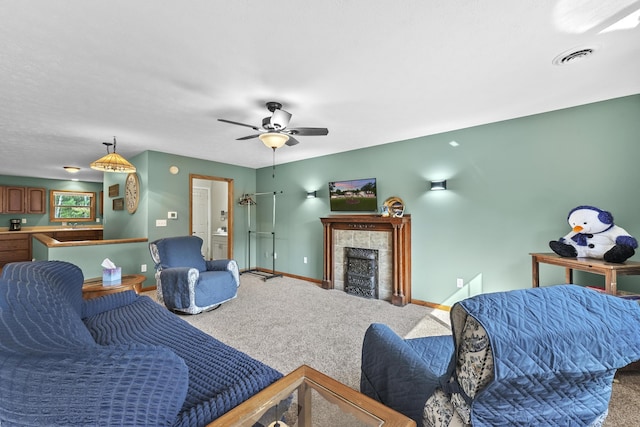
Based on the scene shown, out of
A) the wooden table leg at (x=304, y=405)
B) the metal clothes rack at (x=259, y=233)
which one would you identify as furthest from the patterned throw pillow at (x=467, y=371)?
the metal clothes rack at (x=259, y=233)

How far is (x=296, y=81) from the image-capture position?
87.3 inches

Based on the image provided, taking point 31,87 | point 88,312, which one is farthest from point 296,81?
point 88,312

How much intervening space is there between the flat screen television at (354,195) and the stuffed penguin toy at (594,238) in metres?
2.33

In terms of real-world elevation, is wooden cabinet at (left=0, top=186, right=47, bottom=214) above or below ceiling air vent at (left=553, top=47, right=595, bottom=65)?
below

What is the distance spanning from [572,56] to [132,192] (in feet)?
20.0

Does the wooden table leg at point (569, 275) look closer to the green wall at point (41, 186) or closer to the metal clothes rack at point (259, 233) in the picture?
the metal clothes rack at point (259, 233)

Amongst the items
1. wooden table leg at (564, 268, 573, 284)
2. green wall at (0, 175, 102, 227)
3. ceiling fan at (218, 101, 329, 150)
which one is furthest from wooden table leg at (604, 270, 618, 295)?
green wall at (0, 175, 102, 227)

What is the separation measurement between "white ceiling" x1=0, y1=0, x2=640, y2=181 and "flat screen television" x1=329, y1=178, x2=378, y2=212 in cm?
122

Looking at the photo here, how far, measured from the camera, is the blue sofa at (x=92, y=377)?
0.71m

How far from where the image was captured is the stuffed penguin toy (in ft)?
7.25

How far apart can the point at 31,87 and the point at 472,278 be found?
4981 millimetres

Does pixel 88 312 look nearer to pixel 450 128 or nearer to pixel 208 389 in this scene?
pixel 208 389

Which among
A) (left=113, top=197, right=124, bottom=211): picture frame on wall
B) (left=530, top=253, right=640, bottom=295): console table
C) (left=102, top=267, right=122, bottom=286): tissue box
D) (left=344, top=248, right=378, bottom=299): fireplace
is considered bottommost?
(left=344, top=248, right=378, bottom=299): fireplace

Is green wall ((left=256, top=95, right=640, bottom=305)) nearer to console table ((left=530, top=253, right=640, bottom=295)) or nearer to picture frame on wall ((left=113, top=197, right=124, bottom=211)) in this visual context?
console table ((left=530, top=253, right=640, bottom=295))
